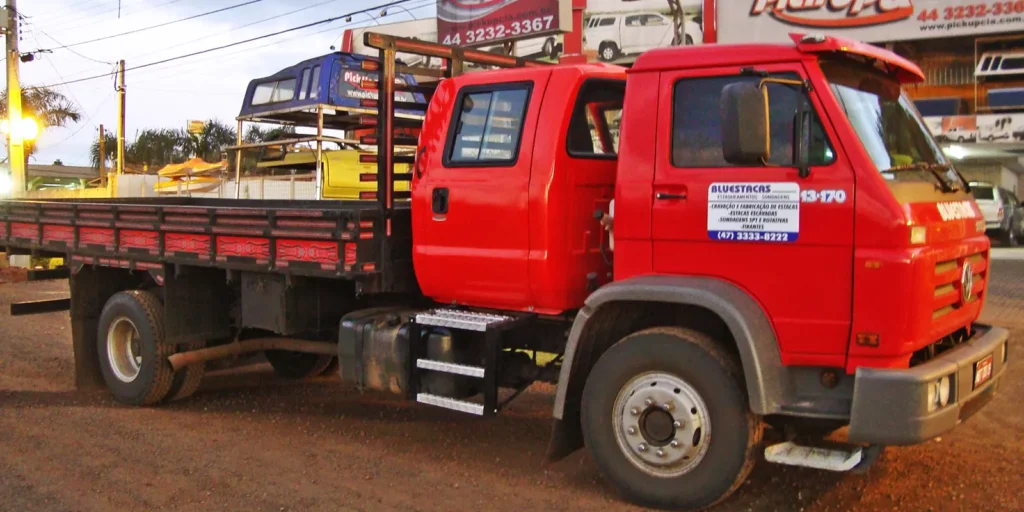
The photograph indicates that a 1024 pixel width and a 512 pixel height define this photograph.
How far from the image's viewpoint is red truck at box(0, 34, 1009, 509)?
4.30 meters

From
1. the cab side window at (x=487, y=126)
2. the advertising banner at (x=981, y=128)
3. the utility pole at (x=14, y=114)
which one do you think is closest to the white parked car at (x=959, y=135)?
the advertising banner at (x=981, y=128)

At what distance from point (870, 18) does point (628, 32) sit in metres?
6.07

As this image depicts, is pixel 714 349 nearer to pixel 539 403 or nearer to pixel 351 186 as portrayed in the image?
pixel 539 403

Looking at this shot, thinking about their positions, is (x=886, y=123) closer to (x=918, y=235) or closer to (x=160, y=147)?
(x=918, y=235)

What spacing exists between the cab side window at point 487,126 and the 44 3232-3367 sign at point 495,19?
14301 mm

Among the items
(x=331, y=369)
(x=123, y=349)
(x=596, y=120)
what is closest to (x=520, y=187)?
(x=596, y=120)

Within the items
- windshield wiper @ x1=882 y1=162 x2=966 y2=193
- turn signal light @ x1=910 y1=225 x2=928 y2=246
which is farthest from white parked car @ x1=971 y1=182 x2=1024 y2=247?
turn signal light @ x1=910 y1=225 x2=928 y2=246

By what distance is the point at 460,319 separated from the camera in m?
5.63

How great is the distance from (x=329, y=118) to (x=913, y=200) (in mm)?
8975

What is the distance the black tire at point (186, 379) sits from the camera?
7633mm

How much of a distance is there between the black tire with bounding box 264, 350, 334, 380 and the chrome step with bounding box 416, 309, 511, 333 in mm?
3142

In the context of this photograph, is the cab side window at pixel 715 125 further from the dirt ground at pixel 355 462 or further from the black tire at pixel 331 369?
the black tire at pixel 331 369

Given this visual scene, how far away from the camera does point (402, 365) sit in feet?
19.2

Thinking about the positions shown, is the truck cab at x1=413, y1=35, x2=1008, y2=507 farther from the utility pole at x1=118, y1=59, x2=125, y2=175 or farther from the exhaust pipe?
the utility pole at x1=118, y1=59, x2=125, y2=175
